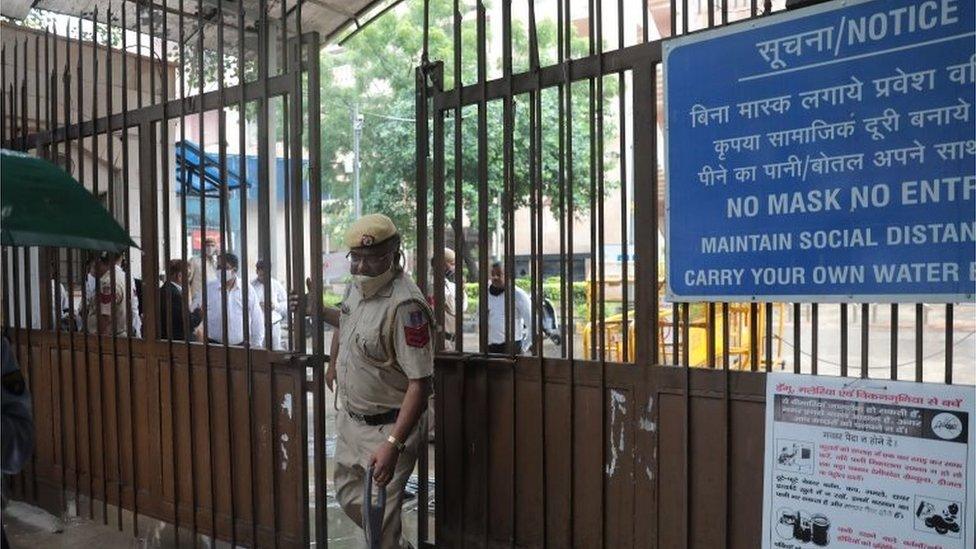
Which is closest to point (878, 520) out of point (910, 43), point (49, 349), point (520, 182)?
point (910, 43)

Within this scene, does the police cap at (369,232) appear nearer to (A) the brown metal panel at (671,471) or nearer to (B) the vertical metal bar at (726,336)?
(A) the brown metal panel at (671,471)

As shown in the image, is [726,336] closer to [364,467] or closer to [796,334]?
[796,334]

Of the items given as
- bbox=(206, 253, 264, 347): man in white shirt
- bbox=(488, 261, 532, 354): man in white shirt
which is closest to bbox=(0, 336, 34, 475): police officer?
bbox=(206, 253, 264, 347): man in white shirt

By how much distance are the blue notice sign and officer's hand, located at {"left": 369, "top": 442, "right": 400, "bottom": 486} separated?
4.36ft

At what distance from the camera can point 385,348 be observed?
365 cm

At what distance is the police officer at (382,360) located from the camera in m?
3.55

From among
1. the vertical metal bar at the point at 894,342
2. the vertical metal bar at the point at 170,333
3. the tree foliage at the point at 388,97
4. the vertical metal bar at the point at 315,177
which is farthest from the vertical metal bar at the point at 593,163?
the tree foliage at the point at 388,97

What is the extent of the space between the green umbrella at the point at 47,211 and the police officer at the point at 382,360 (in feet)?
3.99

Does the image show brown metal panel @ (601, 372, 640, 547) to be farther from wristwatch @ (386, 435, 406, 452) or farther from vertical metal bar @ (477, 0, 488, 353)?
wristwatch @ (386, 435, 406, 452)

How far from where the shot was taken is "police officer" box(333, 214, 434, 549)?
3.55m

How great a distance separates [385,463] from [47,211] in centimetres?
163

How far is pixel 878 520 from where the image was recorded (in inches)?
103


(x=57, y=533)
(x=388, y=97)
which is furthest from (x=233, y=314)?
(x=388, y=97)

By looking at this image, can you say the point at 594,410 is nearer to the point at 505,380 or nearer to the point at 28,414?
the point at 505,380
